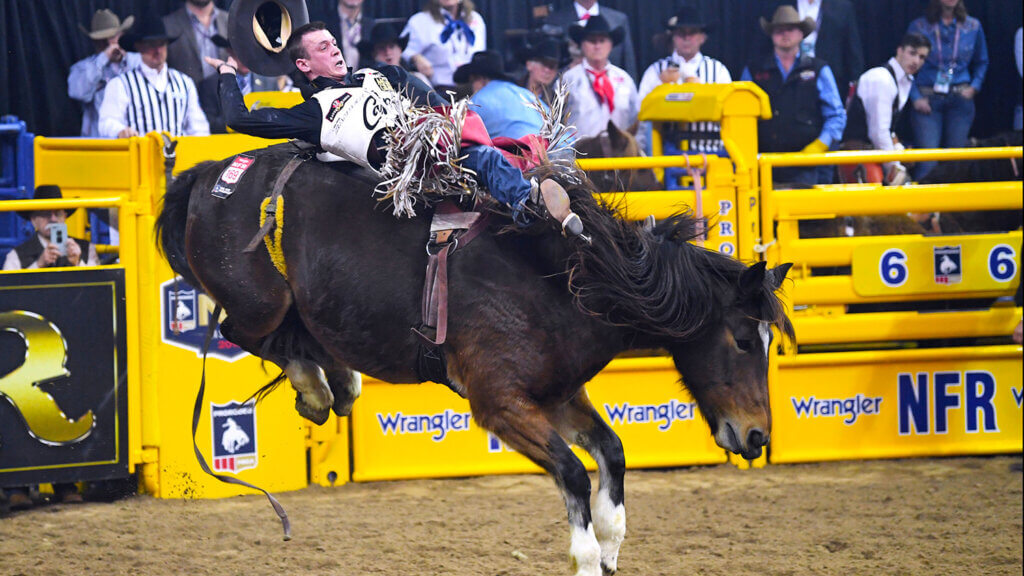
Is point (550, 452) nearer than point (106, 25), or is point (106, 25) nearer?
point (550, 452)

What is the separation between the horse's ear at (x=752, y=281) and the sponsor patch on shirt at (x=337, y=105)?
5.19 feet

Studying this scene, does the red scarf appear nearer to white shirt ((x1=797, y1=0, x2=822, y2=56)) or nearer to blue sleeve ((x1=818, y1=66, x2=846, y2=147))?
blue sleeve ((x1=818, y1=66, x2=846, y2=147))

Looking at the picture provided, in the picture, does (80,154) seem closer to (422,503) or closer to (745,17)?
(422,503)

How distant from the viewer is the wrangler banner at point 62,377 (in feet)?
20.2

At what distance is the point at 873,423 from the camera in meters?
7.34

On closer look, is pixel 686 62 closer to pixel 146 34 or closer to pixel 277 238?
pixel 146 34

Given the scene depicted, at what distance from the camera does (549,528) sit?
604cm

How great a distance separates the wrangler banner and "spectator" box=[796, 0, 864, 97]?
5.76 meters

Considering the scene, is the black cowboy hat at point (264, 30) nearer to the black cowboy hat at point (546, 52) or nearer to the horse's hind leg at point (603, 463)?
the horse's hind leg at point (603, 463)

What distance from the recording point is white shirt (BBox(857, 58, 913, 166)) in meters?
9.23

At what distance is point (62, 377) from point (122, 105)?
2.34 meters

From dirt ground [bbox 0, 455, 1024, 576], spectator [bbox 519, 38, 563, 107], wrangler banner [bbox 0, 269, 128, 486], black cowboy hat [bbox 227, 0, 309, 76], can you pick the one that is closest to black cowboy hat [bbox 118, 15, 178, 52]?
wrangler banner [bbox 0, 269, 128, 486]

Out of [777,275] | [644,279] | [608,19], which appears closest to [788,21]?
[608,19]

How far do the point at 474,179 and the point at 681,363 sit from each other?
103cm
